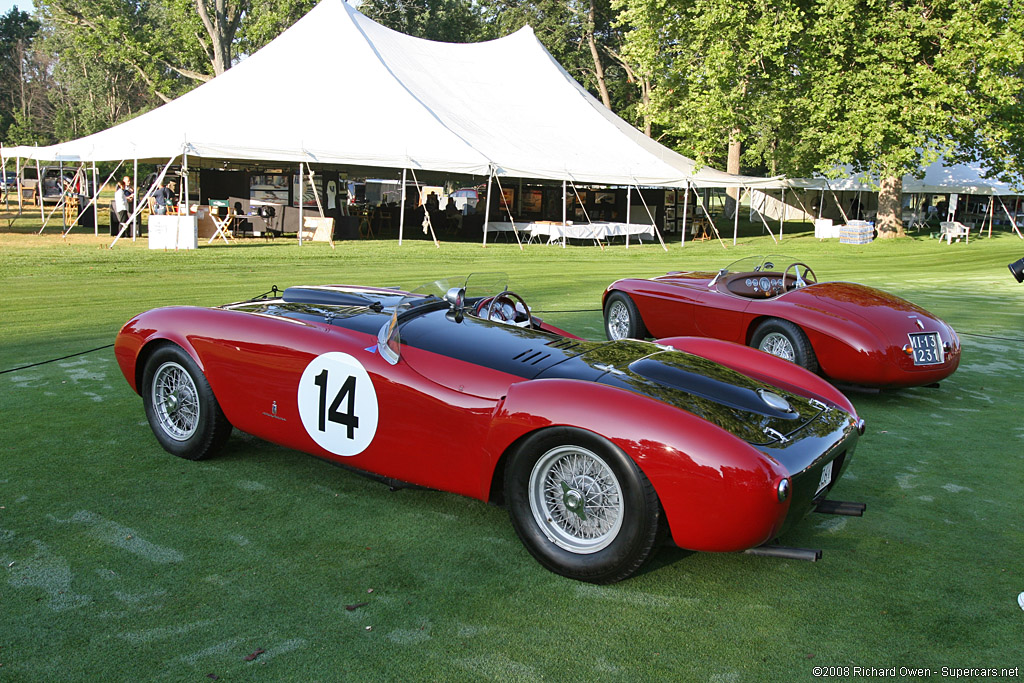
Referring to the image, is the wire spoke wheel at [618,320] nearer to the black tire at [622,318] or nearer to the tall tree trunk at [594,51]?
the black tire at [622,318]

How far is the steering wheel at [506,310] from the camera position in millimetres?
4816

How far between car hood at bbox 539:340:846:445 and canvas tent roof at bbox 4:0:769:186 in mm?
17878

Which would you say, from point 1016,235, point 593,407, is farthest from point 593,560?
point 1016,235

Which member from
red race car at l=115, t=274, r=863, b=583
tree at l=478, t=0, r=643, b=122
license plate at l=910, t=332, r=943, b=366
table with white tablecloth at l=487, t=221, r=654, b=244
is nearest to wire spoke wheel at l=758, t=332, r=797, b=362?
license plate at l=910, t=332, r=943, b=366

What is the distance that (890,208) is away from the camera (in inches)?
1307

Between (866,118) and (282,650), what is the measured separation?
96.4ft

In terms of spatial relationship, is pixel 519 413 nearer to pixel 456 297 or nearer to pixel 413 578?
pixel 413 578

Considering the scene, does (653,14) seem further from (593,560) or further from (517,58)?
(593,560)

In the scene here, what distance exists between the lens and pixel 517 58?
29609mm

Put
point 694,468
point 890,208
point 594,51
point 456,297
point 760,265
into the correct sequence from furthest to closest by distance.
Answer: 1. point 594,51
2. point 890,208
3. point 760,265
4. point 456,297
5. point 694,468

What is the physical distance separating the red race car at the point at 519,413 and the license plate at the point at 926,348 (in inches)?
85.8

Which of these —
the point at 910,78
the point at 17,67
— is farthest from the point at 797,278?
the point at 17,67

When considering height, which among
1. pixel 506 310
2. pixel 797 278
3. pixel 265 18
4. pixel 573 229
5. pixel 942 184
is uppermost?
pixel 265 18

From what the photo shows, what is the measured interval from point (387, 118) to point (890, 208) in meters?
21.2
